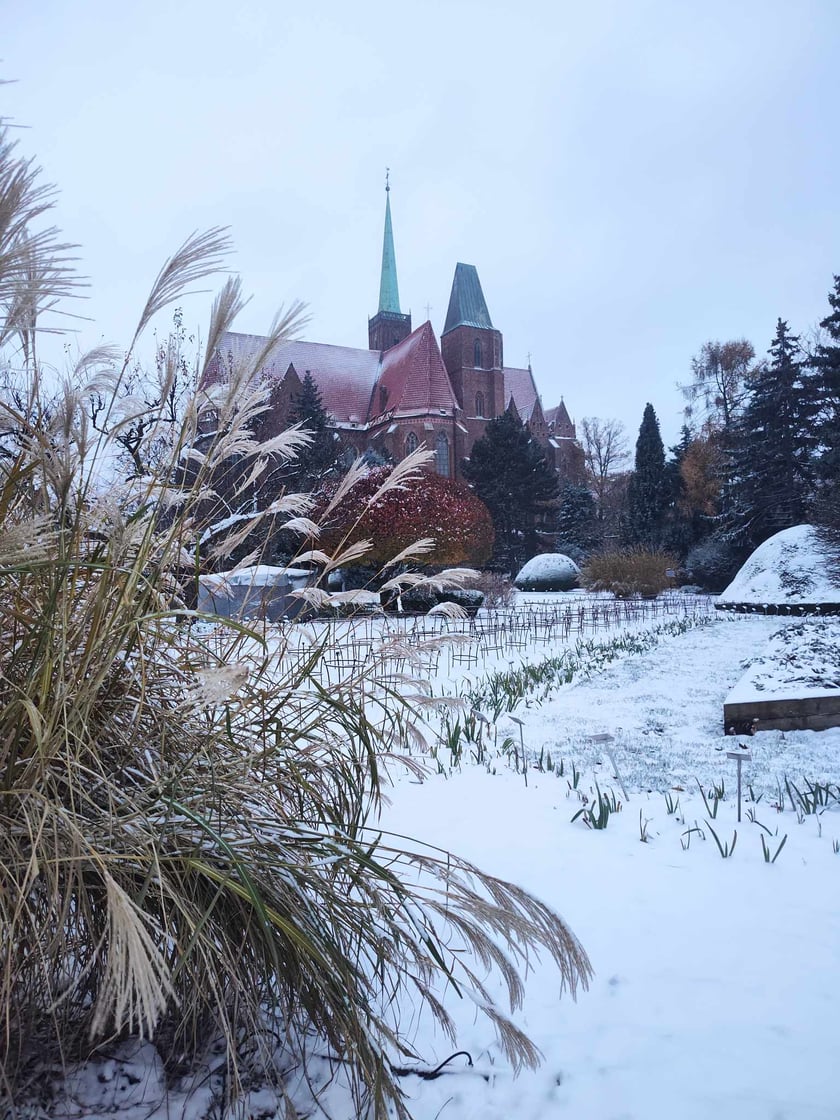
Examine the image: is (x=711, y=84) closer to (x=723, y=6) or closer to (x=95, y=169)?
(x=723, y=6)

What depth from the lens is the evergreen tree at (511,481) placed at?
26.0m

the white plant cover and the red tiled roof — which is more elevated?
the red tiled roof

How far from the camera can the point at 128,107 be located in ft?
8.64

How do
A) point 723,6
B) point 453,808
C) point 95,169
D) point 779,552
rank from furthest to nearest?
1. point 779,552
2. point 723,6
3. point 453,808
4. point 95,169

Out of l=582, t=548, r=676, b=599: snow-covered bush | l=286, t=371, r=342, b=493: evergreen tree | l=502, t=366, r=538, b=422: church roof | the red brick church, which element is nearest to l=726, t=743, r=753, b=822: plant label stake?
l=286, t=371, r=342, b=493: evergreen tree

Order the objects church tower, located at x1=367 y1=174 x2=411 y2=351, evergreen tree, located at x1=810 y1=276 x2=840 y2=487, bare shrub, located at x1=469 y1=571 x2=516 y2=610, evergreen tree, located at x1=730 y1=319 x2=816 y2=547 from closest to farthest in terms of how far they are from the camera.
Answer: bare shrub, located at x1=469 y1=571 x2=516 y2=610
evergreen tree, located at x1=810 y1=276 x2=840 y2=487
evergreen tree, located at x1=730 y1=319 x2=816 y2=547
church tower, located at x1=367 y1=174 x2=411 y2=351

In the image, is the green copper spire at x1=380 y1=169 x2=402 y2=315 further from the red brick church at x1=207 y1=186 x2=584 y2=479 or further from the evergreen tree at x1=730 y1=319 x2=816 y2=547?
the evergreen tree at x1=730 y1=319 x2=816 y2=547

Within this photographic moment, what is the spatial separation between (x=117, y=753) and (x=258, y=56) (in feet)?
20.5

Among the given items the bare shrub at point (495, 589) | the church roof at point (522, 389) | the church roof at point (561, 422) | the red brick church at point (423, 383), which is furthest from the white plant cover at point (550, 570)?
the church roof at point (561, 422)

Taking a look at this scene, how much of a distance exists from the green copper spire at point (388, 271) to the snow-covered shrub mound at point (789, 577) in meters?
32.6

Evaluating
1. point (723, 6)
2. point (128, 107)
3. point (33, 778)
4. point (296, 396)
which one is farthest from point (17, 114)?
point (296, 396)

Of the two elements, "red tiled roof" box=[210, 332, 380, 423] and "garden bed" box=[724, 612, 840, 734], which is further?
"red tiled roof" box=[210, 332, 380, 423]

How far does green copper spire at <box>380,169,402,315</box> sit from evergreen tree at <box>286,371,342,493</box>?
1571 centimetres

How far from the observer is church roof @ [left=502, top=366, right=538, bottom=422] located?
40416mm
